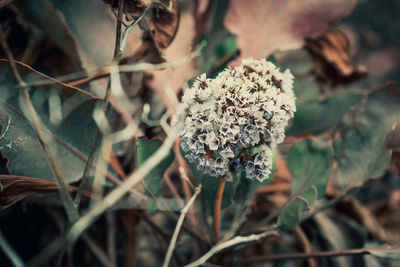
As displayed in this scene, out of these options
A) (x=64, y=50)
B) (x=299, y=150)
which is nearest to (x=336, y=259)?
(x=299, y=150)

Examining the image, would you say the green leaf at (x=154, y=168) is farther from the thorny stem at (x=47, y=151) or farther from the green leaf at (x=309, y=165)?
the green leaf at (x=309, y=165)

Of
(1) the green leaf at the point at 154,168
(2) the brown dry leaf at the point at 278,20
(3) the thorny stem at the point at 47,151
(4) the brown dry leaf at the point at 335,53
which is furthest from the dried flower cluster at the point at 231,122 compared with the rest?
(4) the brown dry leaf at the point at 335,53

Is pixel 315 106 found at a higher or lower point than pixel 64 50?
lower

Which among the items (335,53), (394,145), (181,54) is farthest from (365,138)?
(181,54)

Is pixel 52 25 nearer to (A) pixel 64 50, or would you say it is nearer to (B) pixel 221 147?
(A) pixel 64 50

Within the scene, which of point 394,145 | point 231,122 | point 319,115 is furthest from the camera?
point 319,115

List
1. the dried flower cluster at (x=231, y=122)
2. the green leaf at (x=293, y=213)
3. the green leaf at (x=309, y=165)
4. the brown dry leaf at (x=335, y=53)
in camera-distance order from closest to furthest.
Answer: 1. the dried flower cluster at (x=231, y=122)
2. the green leaf at (x=293, y=213)
3. the green leaf at (x=309, y=165)
4. the brown dry leaf at (x=335, y=53)

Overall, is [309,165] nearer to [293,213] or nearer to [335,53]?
[293,213]
